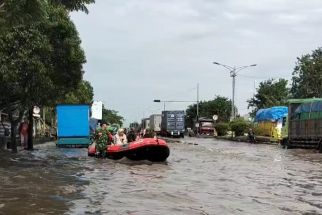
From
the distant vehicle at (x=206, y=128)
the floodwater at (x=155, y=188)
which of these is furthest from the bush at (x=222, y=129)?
the floodwater at (x=155, y=188)

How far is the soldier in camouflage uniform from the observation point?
26875 mm

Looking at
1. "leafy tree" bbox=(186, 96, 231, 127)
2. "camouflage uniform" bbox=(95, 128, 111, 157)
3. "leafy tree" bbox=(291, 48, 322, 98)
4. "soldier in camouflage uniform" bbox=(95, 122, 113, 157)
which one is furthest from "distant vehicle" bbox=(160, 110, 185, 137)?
"leafy tree" bbox=(186, 96, 231, 127)

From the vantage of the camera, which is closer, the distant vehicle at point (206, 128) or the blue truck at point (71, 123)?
the blue truck at point (71, 123)

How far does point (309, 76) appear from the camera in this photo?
58.9 metres

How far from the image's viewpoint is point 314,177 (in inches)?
820

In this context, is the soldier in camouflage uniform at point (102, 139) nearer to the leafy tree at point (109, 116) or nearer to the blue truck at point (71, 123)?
the blue truck at point (71, 123)

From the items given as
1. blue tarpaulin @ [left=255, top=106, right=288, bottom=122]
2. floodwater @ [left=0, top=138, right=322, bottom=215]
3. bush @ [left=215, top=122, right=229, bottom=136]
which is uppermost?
blue tarpaulin @ [left=255, top=106, right=288, bottom=122]

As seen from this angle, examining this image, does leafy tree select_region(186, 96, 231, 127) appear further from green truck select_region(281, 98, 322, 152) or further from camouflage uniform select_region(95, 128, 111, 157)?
camouflage uniform select_region(95, 128, 111, 157)

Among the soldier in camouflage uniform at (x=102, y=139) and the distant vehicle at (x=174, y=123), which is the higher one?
the distant vehicle at (x=174, y=123)

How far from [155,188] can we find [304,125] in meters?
25.3

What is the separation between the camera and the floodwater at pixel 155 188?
1263 centimetres

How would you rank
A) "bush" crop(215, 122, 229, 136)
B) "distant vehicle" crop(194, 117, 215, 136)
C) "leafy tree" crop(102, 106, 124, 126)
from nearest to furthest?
"bush" crop(215, 122, 229, 136) → "distant vehicle" crop(194, 117, 215, 136) → "leafy tree" crop(102, 106, 124, 126)

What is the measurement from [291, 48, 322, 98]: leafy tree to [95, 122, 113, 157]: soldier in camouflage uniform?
3482cm

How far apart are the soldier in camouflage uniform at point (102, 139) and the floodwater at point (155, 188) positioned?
97 cm
